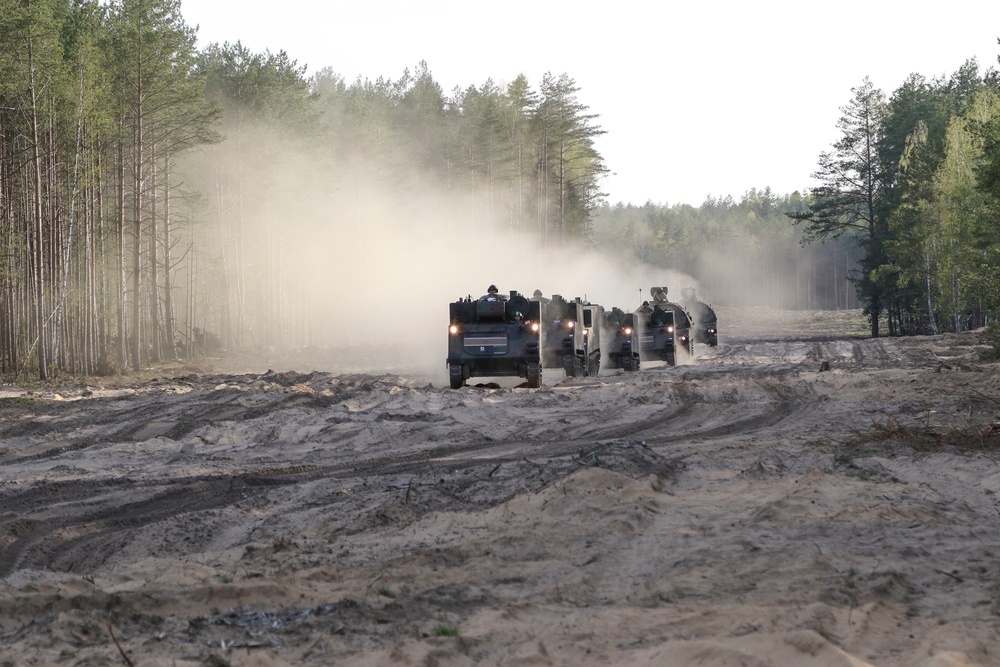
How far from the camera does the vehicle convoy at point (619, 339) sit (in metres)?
29.9

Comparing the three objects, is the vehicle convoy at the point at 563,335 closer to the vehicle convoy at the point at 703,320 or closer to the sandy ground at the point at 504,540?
the sandy ground at the point at 504,540

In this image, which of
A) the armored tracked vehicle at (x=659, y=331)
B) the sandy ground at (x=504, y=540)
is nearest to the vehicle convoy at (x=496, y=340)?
the sandy ground at (x=504, y=540)

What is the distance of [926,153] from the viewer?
4703 centimetres

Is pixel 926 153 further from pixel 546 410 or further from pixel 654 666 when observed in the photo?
pixel 654 666

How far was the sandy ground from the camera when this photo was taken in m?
4.92

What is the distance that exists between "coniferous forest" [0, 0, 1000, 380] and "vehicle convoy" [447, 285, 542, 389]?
10.7 m

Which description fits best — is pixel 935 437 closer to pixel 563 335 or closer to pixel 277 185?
pixel 563 335

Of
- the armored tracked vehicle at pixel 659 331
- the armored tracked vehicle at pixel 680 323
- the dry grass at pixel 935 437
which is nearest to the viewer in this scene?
the dry grass at pixel 935 437

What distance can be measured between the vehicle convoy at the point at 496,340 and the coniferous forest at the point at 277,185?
10.7 m

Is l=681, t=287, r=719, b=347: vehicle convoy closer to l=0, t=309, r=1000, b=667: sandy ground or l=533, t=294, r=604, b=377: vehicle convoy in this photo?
l=533, t=294, r=604, b=377: vehicle convoy

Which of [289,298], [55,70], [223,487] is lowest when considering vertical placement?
[223,487]

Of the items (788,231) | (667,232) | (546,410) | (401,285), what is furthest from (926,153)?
(788,231)

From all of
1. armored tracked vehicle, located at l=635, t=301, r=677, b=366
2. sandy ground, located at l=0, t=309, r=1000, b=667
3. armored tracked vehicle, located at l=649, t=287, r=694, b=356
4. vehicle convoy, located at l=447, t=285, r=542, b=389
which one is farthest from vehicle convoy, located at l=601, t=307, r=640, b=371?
sandy ground, located at l=0, t=309, r=1000, b=667

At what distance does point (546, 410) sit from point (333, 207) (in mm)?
42893
